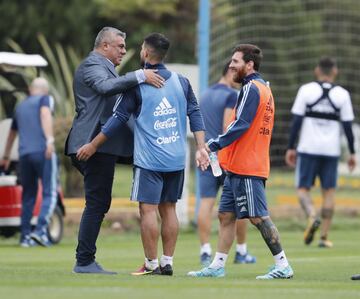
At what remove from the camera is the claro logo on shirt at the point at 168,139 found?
37.7ft

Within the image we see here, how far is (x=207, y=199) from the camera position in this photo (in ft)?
49.0

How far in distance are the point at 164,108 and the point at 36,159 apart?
6.38m

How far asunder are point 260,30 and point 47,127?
871 centimetres

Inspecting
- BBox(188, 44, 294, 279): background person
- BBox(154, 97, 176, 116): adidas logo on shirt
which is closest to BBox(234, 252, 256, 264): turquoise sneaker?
BBox(188, 44, 294, 279): background person

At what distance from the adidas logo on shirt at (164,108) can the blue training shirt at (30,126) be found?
6369 mm

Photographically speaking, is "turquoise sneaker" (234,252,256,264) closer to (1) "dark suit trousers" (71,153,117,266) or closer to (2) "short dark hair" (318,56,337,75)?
(1) "dark suit trousers" (71,153,117,266)

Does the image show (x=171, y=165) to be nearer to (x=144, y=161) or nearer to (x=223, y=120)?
(x=144, y=161)

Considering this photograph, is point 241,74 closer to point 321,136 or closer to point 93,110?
point 93,110

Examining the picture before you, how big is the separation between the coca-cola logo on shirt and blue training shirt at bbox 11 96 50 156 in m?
6.35

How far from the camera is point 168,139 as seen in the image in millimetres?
11531

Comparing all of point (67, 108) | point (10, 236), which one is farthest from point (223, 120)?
point (67, 108)


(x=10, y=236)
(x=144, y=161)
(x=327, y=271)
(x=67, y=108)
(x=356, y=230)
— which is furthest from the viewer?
(x=67, y=108)

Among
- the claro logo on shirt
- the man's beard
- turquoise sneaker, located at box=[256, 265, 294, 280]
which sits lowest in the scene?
turquoise sneaker, located at box=[256, 265, 294, 280]

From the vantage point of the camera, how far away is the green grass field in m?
9.39
